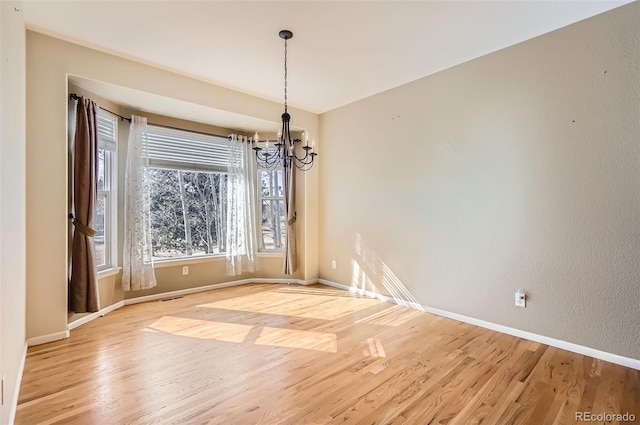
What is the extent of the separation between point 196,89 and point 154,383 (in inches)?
126

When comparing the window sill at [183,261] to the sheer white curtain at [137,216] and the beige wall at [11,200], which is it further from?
the beige wall at [11,200]

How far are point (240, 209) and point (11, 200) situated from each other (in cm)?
309

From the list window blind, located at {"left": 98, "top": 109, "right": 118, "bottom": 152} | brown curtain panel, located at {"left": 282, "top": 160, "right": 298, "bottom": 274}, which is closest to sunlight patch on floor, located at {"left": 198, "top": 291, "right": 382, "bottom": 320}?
brown curtain panel, located at {"left": 282, "top": 160, "right": 298, "bottom": 274}

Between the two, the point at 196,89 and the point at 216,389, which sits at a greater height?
the point at 196,89

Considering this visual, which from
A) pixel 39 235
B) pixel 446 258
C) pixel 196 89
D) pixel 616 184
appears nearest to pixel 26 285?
pixel 39 235

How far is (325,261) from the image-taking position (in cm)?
527

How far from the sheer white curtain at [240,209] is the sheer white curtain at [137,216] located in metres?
1.16

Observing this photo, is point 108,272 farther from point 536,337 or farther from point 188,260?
point 536,337

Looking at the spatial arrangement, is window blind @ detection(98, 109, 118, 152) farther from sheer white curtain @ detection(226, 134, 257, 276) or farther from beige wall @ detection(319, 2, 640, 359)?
beige wall @ detection(319, 2, 640, 359)

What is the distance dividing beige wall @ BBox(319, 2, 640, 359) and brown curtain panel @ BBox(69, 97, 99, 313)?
3.31m

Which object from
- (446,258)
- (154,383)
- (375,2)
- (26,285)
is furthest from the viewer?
(446,258)

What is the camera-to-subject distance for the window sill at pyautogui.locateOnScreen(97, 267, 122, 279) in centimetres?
373

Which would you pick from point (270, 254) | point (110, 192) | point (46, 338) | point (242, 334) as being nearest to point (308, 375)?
point (242, 334)

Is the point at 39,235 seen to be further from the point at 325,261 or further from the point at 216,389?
the point at 325,261
